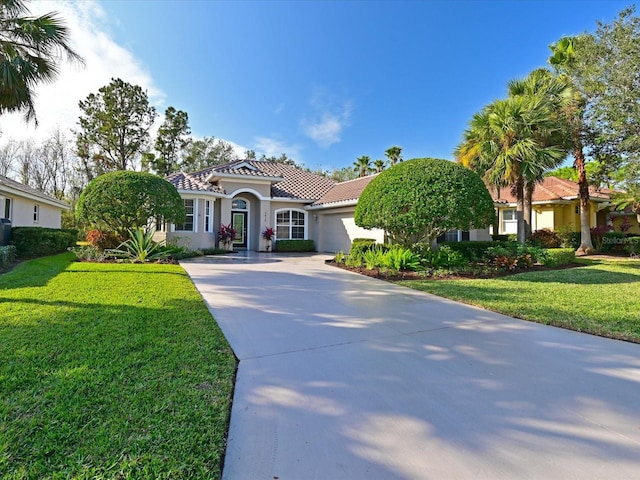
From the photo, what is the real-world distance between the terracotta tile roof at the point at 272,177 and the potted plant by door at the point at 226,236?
2064 millimetres

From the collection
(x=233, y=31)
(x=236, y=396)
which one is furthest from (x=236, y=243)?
(x=236, y=396)

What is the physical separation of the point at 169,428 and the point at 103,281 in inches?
282

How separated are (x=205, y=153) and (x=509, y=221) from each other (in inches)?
1249

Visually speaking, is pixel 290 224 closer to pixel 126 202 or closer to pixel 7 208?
pixel 126 202

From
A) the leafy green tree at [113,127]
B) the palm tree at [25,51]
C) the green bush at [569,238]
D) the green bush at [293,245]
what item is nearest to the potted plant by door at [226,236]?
the green bush at [293,245]

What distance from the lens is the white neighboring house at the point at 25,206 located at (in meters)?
14.8

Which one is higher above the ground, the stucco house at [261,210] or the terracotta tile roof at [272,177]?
the terracotta tile roof at [272,177]

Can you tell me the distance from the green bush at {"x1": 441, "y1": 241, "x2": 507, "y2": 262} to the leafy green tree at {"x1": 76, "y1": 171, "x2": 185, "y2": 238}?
1178 centimetres

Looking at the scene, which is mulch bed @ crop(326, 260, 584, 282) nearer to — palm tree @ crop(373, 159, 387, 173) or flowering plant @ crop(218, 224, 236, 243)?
flowering plant @ crop(218, 224, 236, 243)

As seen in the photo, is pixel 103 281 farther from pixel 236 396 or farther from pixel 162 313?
pixel 236 396

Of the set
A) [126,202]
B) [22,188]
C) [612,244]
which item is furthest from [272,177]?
[612,244]

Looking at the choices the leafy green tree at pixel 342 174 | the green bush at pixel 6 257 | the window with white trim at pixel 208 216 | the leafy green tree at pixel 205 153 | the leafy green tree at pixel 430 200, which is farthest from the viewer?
the leafy green tree at pixel 342 174

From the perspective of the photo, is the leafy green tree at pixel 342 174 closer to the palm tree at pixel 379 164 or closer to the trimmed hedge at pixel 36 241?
the palm tree at pixel 379 164

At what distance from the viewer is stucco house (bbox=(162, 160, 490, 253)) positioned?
57.1ft
